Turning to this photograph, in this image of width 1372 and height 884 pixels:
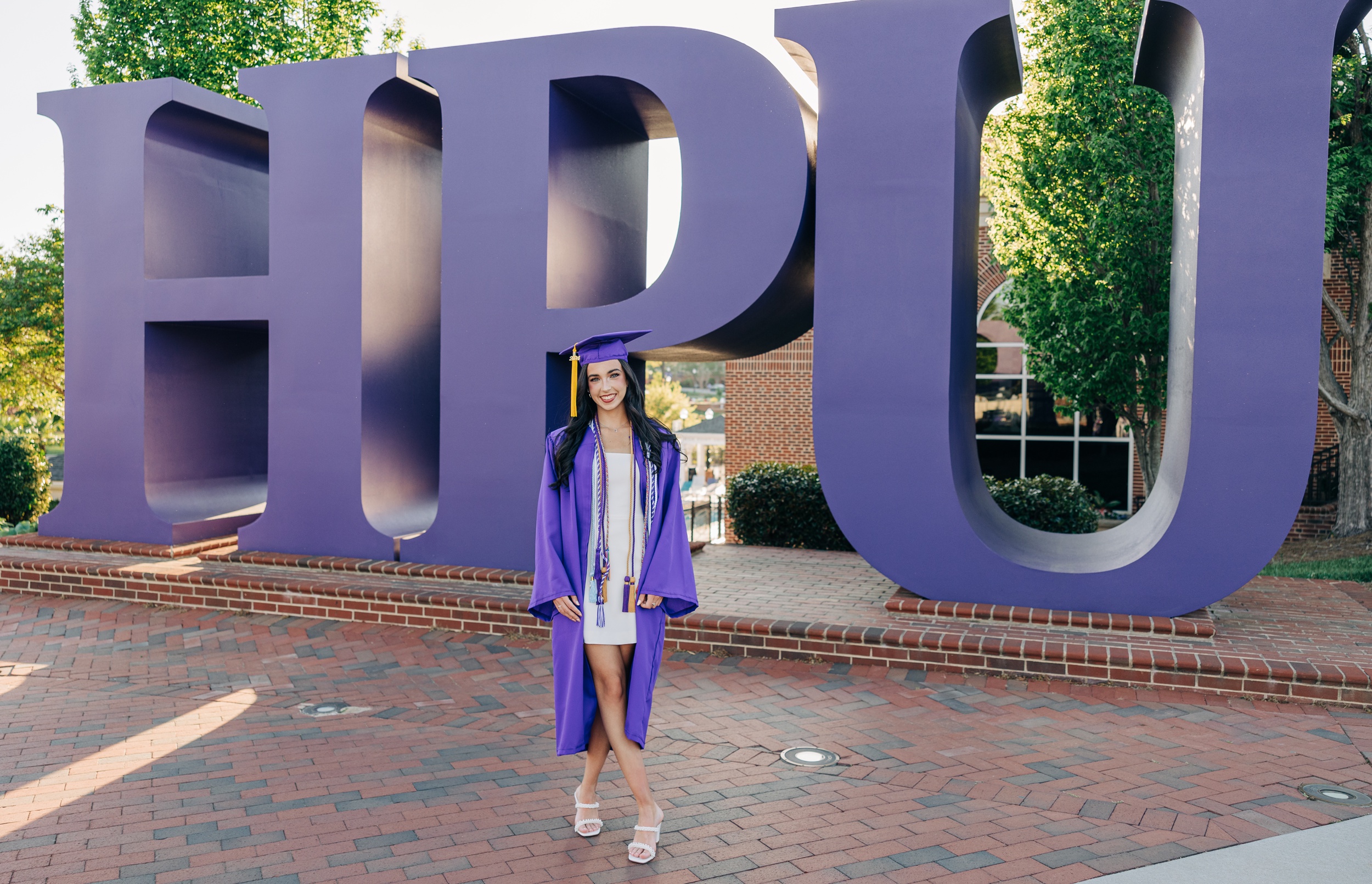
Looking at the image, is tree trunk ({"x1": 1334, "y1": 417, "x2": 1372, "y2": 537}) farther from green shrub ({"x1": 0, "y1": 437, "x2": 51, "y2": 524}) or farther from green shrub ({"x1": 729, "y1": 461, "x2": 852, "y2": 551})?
green shrub ({"x1": 0, "y1": 437, "x2": 51, "y2": 524})

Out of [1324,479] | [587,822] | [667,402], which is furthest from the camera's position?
[667,402]

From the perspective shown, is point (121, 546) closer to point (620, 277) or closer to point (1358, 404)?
point (620, 277)

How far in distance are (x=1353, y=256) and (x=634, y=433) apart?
12.8 m

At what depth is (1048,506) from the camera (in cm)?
966

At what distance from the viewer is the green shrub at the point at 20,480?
43.5 ft

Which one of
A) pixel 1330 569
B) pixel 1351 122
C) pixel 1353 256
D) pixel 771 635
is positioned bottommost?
pixel 1330 569

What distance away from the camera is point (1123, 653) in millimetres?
5707

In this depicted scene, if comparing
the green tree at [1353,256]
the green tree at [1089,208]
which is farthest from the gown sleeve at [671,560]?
the green tree at [1353,256]

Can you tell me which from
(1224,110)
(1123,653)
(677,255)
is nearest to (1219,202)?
(1224,110)

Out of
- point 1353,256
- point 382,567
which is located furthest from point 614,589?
point 1353,256

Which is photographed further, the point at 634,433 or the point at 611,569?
the point at 634,433

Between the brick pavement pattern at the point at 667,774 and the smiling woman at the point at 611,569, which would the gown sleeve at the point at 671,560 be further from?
the brick pavement pattern at the point at 667,774

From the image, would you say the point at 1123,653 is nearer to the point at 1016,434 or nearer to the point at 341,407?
the point at 341,407

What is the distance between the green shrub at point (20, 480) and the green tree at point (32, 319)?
116 inches
